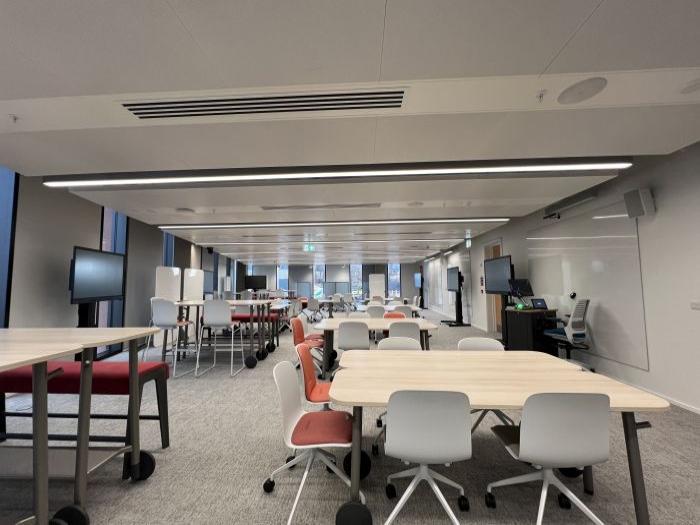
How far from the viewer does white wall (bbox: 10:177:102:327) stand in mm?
3967

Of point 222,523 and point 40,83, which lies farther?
point 40,83

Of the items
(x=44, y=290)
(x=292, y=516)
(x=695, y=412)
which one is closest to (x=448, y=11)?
(x=292, y=516)

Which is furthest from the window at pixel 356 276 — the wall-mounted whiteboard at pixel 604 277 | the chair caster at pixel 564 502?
the chair caster at pixel 564 502

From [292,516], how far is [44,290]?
191 inches

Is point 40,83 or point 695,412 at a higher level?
point 40,83

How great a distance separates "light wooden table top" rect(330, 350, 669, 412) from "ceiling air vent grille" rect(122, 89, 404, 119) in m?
1.98

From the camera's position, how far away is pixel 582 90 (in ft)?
7.26

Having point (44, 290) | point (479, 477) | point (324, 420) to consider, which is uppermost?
point (44, 290)

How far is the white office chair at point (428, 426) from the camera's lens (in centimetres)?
147

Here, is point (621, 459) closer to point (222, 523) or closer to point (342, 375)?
point (342, 375)

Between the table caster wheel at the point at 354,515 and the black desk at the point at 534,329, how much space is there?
4655 mm

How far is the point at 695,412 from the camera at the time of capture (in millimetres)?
3176

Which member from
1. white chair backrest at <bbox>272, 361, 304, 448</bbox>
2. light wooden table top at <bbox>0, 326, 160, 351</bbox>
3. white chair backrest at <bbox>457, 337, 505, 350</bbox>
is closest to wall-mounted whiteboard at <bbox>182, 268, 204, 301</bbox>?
light wooden table top at <bbox>0, 326, 160, 351</bbox>

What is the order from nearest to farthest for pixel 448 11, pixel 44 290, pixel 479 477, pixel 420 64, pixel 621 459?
pixel 448 11, pixel 420 64, pixel 479 477, pixel 621 459, pixel 44 290
